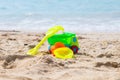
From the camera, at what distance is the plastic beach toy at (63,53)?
3617 mm

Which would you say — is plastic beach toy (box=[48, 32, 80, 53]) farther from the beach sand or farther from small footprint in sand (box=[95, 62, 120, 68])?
small footprint in sand (box=[95, 62, 120, 68])

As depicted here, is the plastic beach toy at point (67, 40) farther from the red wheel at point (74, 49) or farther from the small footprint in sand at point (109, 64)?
the small footprint in sand at point (109, 64)

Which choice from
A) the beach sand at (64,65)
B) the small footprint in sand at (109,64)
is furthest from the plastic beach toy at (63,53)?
the small footprint in sand at (109,64)

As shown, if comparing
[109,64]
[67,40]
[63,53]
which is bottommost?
[109,64]

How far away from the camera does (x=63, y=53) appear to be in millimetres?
3680

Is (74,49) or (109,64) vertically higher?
(74,49)

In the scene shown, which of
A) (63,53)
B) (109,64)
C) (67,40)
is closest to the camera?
(109,64)

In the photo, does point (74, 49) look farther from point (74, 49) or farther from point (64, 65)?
point (64, 65)

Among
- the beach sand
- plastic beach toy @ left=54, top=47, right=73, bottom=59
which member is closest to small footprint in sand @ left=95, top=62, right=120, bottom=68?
the beach sand

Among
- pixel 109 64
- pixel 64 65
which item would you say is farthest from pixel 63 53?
pixel 109 64

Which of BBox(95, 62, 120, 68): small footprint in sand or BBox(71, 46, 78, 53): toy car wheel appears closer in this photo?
BBox(95, 62, 120, 68): small footprint in sand

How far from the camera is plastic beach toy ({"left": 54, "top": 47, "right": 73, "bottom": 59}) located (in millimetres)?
3617

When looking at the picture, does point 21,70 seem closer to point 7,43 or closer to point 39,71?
point 39,71

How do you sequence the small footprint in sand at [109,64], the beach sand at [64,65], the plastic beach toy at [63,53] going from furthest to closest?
the plastic beach toy at [63,53] → the small footprint in sand at [109,64] → the beach sand at [64,65]
